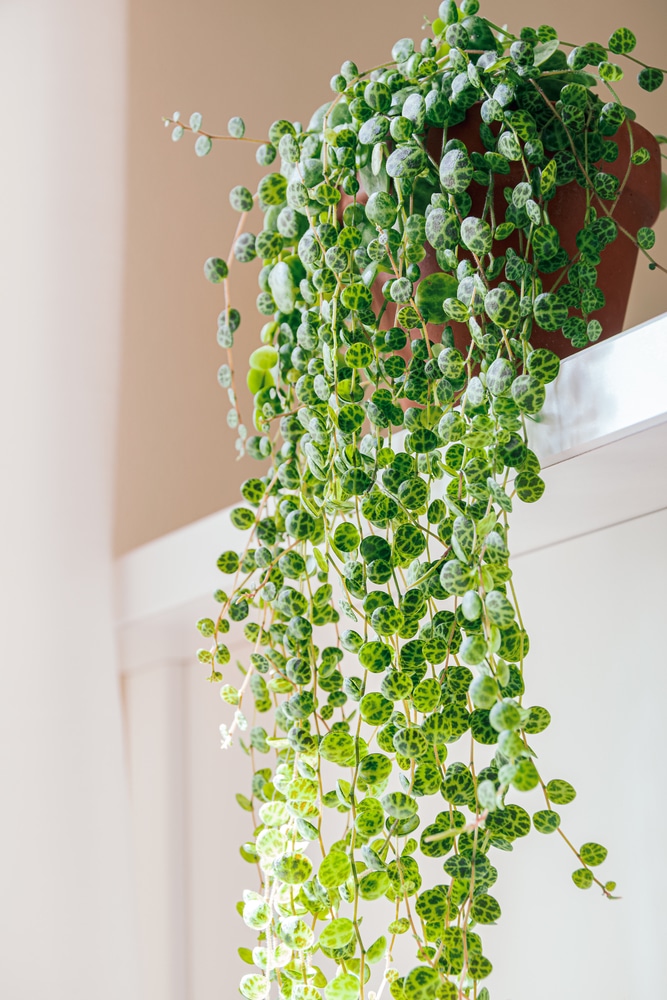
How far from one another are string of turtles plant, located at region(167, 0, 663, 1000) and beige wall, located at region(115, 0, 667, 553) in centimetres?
79

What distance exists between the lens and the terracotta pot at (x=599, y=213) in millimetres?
672

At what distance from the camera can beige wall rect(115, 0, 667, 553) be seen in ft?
5.08

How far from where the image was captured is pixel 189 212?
1604 mm

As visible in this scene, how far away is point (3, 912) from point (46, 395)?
2.23ft

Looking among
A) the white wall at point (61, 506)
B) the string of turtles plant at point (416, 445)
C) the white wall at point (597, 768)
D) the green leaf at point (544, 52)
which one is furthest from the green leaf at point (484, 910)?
the white wall at point (61, 506)

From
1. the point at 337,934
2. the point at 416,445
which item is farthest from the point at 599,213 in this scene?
the point at 337,934

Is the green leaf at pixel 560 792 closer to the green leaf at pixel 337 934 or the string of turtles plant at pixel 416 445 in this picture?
the string of turtles plant at pixel 416 445

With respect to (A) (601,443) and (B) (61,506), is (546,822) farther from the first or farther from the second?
(B) (61,506)

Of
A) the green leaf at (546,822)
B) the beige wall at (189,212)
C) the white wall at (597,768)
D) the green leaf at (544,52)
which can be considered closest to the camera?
the green leaf at (546,822)

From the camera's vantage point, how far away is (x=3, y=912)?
49.9 inches

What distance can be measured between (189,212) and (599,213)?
1008 millimetres

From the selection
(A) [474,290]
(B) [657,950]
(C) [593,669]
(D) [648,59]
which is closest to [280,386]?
(A) [474,290]

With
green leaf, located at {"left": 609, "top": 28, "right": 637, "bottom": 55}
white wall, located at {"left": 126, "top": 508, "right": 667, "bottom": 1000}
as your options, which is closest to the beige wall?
white wall, located at {"left": 126, "top": 508, "right": 667, "bottom": 1000}

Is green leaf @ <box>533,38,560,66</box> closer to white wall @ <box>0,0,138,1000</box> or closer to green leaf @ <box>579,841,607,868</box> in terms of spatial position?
green leaf @ <box>579,841,607,868</box>
